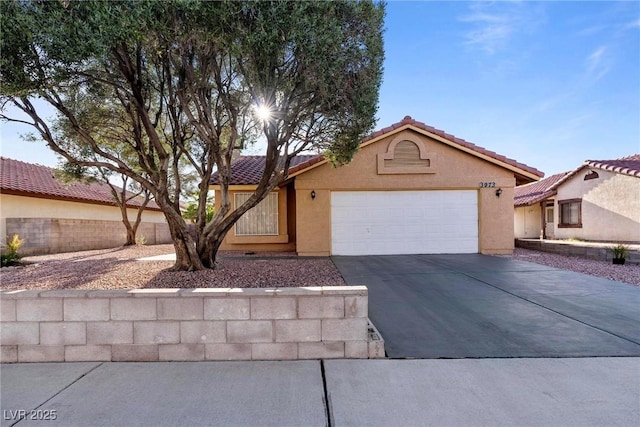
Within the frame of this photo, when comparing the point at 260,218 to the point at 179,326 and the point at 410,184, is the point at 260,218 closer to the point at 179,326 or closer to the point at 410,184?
the point at 410,184

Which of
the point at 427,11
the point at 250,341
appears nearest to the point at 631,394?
the point at 250,341

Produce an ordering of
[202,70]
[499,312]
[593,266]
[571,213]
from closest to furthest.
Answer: [499,312] < [202,70] < [593,266] < [571,213]

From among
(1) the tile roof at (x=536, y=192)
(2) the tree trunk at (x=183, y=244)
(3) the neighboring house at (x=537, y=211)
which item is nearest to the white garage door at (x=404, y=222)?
(2) the tree trunk at (x=183, y=244)

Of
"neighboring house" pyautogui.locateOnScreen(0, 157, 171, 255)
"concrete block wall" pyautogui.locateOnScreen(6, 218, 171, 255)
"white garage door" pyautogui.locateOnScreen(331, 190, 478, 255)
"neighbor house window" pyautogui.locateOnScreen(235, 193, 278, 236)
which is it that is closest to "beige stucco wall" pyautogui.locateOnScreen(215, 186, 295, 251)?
"neighbor house window" pyautogui.locateOnScreen(235, 193, 278, 236)

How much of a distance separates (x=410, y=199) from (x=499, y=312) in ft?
23.9

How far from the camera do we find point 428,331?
4492 mm

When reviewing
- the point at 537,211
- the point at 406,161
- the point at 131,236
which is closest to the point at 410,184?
the point at 406,161

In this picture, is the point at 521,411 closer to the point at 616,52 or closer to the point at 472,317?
the point at 472,317

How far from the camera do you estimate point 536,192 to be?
21078 mm

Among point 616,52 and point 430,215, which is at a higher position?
Answer: point 616,52

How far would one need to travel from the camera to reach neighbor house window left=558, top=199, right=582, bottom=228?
1638 cm

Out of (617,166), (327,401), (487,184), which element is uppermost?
(617,166)

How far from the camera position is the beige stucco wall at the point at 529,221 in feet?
67.1

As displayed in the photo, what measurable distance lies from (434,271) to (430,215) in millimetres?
4036
